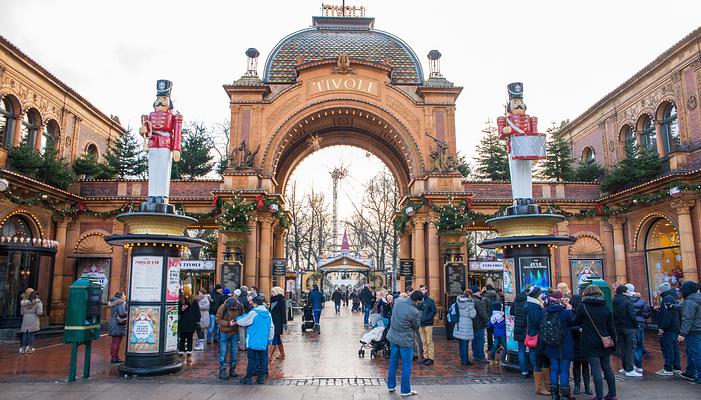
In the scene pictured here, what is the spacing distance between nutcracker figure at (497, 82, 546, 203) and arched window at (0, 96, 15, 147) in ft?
64.1

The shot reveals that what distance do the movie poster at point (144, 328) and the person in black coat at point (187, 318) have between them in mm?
1561

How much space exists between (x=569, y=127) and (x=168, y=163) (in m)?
25.8

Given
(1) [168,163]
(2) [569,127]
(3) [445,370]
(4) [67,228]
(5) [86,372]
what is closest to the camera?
(5) [86,372]

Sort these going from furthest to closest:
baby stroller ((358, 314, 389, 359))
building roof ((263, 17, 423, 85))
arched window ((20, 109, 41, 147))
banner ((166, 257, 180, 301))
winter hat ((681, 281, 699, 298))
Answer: building roof ((263, 17, 423, 85)) < arched window ((20, 109, 41, 147)) < baby stroller ((358, 314, 389, 359)) < banner ((166, 257, 180, 301)) < winter hat ((681, 281, 699, 298))

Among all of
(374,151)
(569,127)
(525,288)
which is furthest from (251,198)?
(569,127)

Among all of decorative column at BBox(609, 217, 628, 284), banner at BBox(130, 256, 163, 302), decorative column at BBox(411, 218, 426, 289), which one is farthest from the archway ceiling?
banner at BBox(130, 256, 163, 302)

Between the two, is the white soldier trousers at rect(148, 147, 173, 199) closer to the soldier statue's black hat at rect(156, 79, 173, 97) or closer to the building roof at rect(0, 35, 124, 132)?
the soldier statue's black hat at rect(156, 79, 173, 97)

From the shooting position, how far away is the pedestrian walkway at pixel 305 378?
28.8 ft

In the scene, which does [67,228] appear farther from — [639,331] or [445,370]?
[639,331]

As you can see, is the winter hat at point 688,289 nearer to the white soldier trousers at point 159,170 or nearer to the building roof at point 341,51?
the white soldier trousers at point 159,170

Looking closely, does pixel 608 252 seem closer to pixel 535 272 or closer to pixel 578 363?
pixel 535 272

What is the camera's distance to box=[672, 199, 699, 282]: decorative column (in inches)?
733

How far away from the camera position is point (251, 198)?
2289 cm

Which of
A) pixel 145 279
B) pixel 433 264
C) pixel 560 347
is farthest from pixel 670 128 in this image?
pixel 145 279
